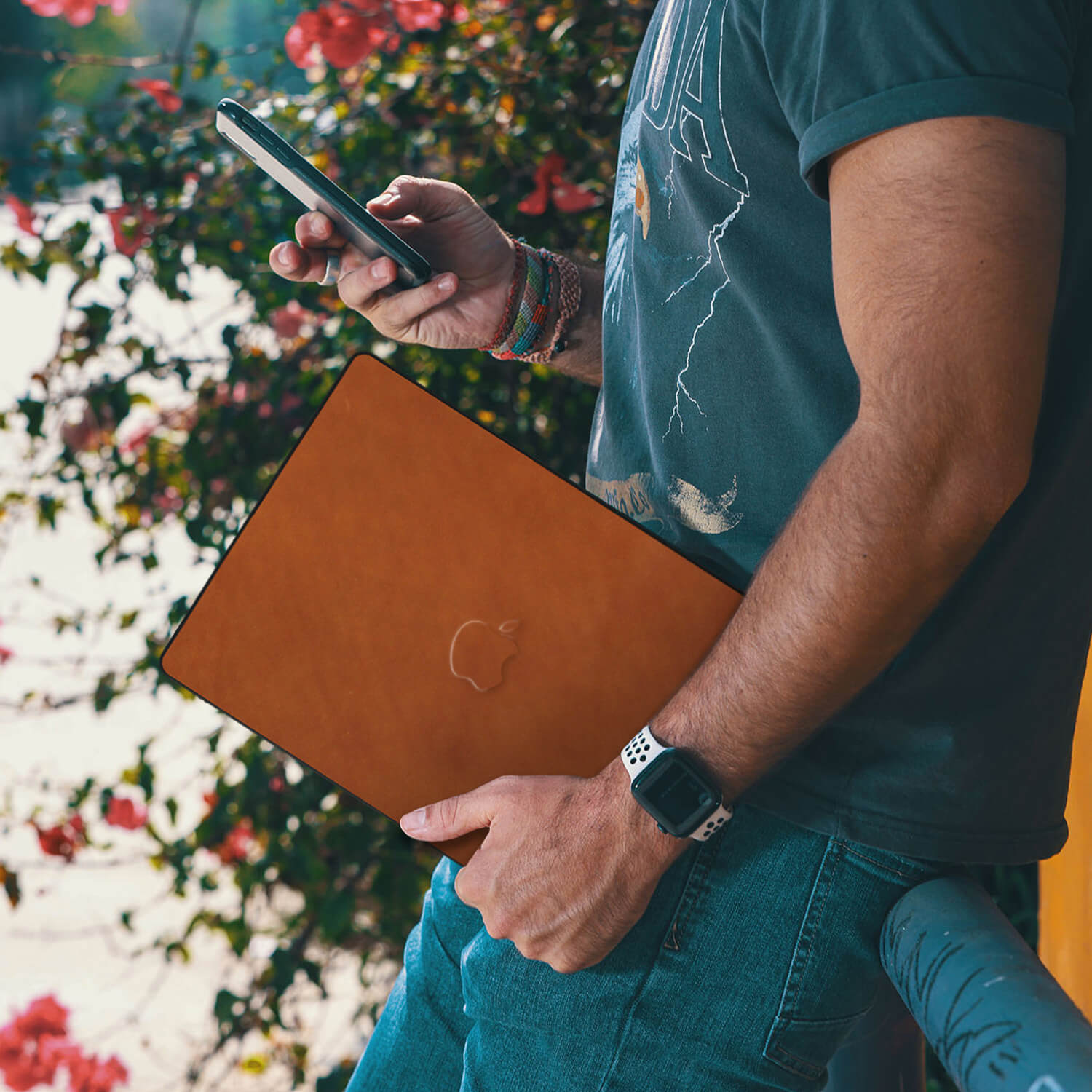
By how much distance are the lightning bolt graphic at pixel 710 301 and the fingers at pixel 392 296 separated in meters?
0.27

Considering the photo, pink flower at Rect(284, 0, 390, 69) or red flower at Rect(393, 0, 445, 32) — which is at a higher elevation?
red flower at Rect(393, 0, 445, 32)

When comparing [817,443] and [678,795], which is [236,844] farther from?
[817,443]

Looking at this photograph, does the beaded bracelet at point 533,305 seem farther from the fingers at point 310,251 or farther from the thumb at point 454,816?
the thumb at point 454,816

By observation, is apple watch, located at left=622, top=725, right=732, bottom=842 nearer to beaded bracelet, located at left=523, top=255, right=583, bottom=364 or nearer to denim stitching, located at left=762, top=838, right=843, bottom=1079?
denim stitching, located at left=762, top=838, right=843, bottom=1079

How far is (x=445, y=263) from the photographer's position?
1130 millimetres

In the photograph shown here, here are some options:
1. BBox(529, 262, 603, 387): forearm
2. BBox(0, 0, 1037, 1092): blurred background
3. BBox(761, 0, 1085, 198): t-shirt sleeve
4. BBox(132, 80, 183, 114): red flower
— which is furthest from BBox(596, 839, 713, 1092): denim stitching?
BBox(132, 80, 183, 114): red flower

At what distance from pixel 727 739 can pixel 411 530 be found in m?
0.29

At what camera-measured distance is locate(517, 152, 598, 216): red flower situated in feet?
4.82

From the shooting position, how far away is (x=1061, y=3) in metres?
0.56

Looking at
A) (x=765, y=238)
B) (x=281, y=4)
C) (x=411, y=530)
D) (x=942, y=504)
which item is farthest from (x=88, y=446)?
(x=942, y=504)

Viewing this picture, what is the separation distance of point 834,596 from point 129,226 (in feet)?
4.43

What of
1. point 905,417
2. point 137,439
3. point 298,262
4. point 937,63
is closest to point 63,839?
point 137,439

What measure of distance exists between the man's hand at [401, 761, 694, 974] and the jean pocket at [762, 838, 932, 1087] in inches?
4.6

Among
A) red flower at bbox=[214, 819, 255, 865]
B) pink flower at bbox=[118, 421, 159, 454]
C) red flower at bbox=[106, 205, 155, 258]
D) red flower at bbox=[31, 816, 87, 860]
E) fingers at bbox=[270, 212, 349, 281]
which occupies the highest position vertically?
fingers at bbox=[270, 212, 349, 281]
